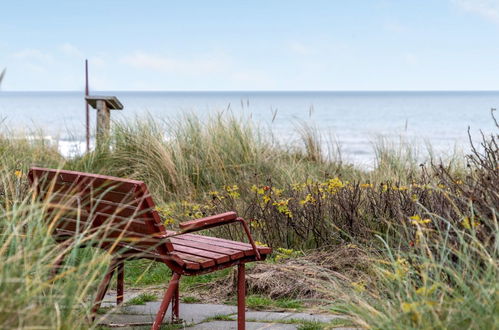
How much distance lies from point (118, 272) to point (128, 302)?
2.14 feet

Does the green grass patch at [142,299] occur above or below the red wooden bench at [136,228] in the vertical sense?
below

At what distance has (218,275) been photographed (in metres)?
5.96

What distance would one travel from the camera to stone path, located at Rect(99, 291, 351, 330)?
446cm

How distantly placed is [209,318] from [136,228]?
3.62 feet

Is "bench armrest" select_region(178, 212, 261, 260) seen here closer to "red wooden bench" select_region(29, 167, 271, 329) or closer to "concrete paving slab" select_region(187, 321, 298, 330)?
"red wooden bench" select_region(29, 167, 271, 329)

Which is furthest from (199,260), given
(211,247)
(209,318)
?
(209,318)

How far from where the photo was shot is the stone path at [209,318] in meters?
4.46

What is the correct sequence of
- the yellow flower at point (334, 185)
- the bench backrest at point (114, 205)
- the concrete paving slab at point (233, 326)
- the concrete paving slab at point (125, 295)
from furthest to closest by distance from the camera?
the yellow flower at point (334, 185) → the concrete paving slab at point (125, 295) → the concrete paving slab at point (233, 326) → the bench backrest at point (114, 205)

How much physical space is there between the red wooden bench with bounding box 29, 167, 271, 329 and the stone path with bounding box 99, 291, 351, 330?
1.31 feet

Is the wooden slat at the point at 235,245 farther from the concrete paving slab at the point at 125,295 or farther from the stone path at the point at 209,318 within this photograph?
the concrete paving slab at the point at 125,295

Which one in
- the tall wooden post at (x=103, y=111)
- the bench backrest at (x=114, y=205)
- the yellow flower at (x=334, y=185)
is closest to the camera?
the bench backrest at (x=114, y=205)

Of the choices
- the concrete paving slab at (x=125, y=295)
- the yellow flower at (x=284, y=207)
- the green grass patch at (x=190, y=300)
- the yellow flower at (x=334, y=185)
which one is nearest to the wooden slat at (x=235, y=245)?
the green grass patch at (x=190, y=300)

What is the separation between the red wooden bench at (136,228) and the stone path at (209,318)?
0.40 metres

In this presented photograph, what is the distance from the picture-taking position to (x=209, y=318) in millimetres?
4688
